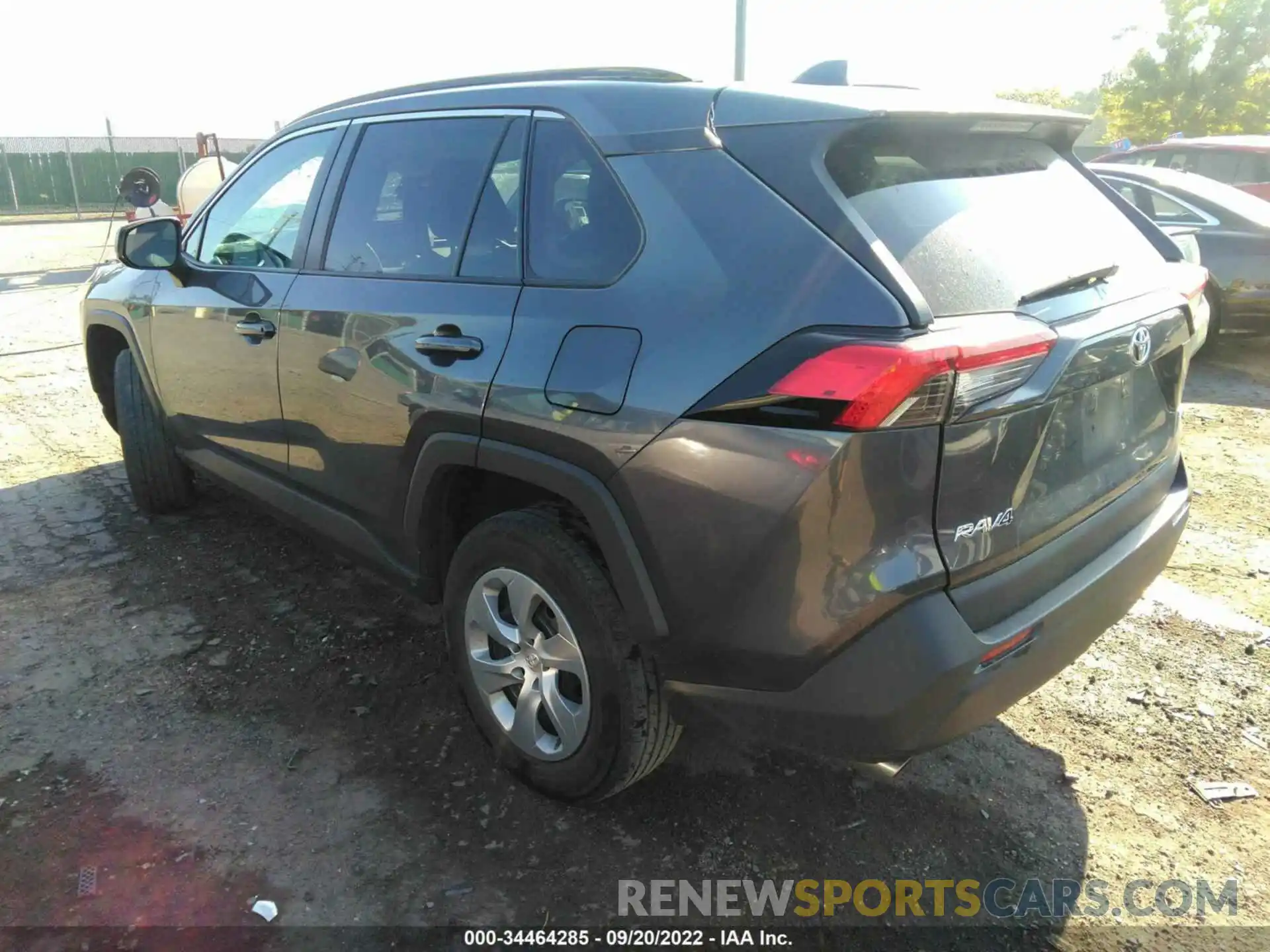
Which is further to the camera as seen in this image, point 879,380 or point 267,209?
point 267,209

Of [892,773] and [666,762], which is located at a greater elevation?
[892,773]

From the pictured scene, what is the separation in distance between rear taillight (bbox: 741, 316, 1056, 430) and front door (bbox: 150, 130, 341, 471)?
2.09 m

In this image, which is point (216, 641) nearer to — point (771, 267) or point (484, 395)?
point (484, 395)

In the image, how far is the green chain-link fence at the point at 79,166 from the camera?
28.3m

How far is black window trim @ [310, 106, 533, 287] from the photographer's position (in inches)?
99.4

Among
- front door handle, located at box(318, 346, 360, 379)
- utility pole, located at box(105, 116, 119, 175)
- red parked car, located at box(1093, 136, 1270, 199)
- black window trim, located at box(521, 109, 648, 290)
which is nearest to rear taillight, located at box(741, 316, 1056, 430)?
black window trim, located at box(521, 109, 648, 290)

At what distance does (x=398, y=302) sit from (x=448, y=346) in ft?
1.05

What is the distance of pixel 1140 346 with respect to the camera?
223 cm

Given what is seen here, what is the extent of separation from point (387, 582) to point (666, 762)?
1.07 metres

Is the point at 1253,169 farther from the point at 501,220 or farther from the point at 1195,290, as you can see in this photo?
the point at 501,220

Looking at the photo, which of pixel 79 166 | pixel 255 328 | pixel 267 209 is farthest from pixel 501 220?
pixel 79 166

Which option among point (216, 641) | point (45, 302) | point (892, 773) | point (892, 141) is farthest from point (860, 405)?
point (45, 302)

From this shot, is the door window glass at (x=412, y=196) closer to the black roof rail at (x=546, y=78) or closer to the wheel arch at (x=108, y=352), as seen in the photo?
the black roof rail at (x=546, y=78)

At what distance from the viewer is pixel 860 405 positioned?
1748 millimetres
